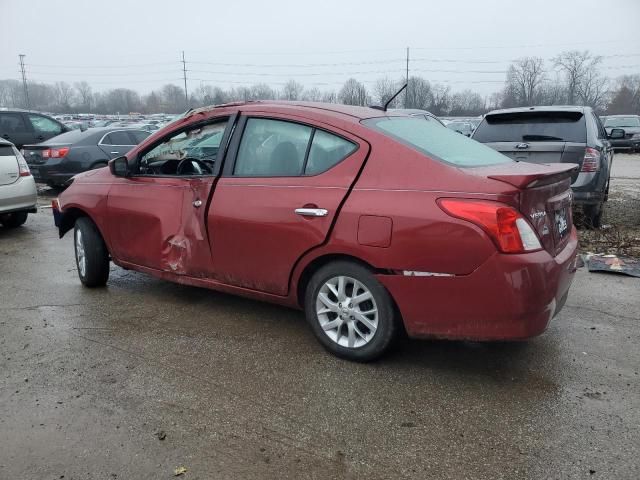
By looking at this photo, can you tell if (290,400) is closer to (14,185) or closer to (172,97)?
(14,185)

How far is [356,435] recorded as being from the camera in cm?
264

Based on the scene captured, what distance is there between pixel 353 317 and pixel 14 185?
6212 millimetres

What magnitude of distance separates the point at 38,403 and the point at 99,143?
947 cm

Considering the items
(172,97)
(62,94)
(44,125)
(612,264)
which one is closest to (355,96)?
(44,125)

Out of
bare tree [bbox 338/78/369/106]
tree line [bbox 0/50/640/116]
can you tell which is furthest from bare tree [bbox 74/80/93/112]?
bare tree [bbox 338/78/369/106]

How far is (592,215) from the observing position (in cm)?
700

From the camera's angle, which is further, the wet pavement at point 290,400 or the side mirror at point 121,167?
the side mirror at point 121,167

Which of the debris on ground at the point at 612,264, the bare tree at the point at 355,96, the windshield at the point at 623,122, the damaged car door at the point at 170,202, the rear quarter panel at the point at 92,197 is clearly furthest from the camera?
the bare tree at the point at 355,96

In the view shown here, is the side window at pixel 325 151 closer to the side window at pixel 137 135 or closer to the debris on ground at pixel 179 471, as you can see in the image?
the debris on ground at pixel 179 471

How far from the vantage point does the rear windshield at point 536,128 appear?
6469 millimetres

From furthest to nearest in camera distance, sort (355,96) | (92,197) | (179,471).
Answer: (355,96) → (92,197) → (179,471)

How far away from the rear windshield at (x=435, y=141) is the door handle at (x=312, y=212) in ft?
2.02

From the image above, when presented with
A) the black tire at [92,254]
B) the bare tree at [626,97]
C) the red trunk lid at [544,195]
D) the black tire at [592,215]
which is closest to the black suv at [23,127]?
the black tire at [92,254]

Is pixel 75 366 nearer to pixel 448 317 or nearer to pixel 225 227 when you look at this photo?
pixel 225 227
